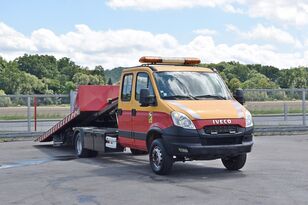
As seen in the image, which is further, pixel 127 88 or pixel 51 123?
pixel 51 123

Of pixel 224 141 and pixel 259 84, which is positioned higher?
pixel 259 84

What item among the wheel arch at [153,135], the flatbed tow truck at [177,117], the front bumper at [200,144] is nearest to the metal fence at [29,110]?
the flatbed tow truck at [177,117]

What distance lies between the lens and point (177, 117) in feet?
34.6

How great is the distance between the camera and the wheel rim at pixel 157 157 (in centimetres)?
1100

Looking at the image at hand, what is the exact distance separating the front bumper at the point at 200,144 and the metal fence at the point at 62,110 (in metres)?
10.6

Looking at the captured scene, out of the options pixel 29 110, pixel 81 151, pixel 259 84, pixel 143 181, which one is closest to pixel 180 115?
pixel 143 181

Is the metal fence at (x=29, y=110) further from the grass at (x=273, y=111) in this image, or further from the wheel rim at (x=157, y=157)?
the wheel rim at (x=157, y=157)

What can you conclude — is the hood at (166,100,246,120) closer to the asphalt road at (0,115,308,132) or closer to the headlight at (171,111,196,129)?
the headlight at (171,111,196,129)

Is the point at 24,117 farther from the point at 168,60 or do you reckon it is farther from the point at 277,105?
the point at 168,60

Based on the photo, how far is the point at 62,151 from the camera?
54.4 ft

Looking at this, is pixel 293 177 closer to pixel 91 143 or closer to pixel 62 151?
pixel 91 143

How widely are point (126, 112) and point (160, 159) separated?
6.13 feet

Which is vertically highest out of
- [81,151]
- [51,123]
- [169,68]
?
[169,68]

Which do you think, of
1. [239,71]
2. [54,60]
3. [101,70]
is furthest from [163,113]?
[54,60]
